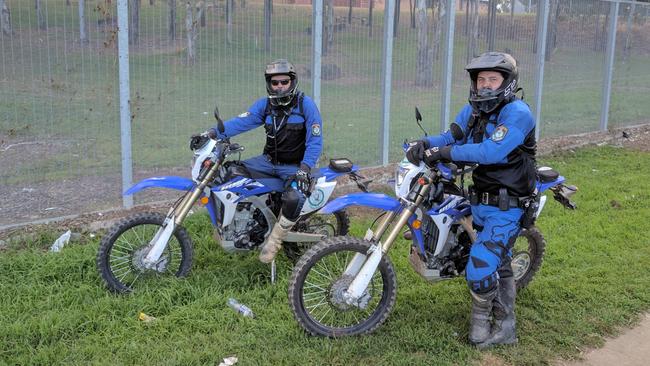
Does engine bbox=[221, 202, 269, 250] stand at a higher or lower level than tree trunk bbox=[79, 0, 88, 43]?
lower

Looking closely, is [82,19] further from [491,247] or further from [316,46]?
[491,247]

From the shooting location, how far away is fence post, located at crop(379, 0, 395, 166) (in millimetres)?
8672

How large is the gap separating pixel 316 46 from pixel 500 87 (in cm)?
404

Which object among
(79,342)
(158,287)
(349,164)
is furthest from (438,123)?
(79,342)

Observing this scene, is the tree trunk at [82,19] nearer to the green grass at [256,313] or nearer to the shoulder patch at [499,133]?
the green grass at [256,313]

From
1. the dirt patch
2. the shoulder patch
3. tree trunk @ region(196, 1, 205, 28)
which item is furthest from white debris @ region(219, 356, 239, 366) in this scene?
tree trunk @ region(196, 1, 205, 28)

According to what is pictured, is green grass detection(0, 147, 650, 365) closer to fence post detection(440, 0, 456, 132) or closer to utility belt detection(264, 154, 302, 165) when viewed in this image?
utility belt detection(264, 154, 302, 165)

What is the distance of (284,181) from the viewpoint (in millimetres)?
5465

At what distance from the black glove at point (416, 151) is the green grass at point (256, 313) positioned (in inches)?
46.8

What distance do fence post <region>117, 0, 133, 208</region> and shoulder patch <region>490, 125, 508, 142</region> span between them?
4033mm

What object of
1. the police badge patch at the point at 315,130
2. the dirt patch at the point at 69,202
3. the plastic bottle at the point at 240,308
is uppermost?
the police badge patch at the point at 315,130

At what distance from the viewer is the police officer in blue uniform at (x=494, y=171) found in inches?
163

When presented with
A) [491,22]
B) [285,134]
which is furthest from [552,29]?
[285,134]

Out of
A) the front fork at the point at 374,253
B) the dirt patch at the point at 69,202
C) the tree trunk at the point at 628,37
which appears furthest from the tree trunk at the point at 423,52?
the tree trunk at the point at 628,37
